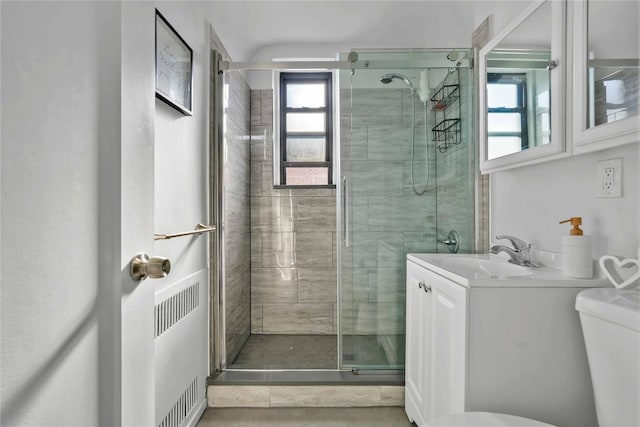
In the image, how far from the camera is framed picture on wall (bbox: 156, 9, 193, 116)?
1.34 m

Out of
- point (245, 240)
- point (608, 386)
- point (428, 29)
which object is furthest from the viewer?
Answer: point (245, 240)

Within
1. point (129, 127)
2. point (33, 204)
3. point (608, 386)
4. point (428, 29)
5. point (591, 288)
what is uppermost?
point (428, 29)

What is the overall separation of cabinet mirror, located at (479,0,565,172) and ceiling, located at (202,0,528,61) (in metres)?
0.48

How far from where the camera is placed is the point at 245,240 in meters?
2.62

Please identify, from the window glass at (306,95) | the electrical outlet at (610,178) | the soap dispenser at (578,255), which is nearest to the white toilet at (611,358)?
the soap dispenser at (578,255)

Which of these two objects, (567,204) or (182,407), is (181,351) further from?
(567,204)

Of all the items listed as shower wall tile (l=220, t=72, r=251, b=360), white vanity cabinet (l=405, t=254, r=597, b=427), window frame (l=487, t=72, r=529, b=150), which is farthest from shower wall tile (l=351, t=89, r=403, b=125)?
white vanity cabinet (l=405, t=254, r=597, b=427)

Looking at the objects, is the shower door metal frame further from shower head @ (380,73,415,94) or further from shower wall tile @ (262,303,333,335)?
shower head @ (380,73,415,94)

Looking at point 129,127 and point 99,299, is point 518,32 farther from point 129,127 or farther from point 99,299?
point 99,299

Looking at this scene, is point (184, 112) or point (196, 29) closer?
point (184, 112)

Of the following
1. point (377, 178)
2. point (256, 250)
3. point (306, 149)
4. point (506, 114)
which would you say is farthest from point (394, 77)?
point (256, 250)

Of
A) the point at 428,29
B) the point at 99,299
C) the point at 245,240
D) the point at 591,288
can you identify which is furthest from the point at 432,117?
the point at 99,299

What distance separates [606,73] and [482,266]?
33.7 inches

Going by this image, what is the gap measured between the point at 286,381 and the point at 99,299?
1554mm
